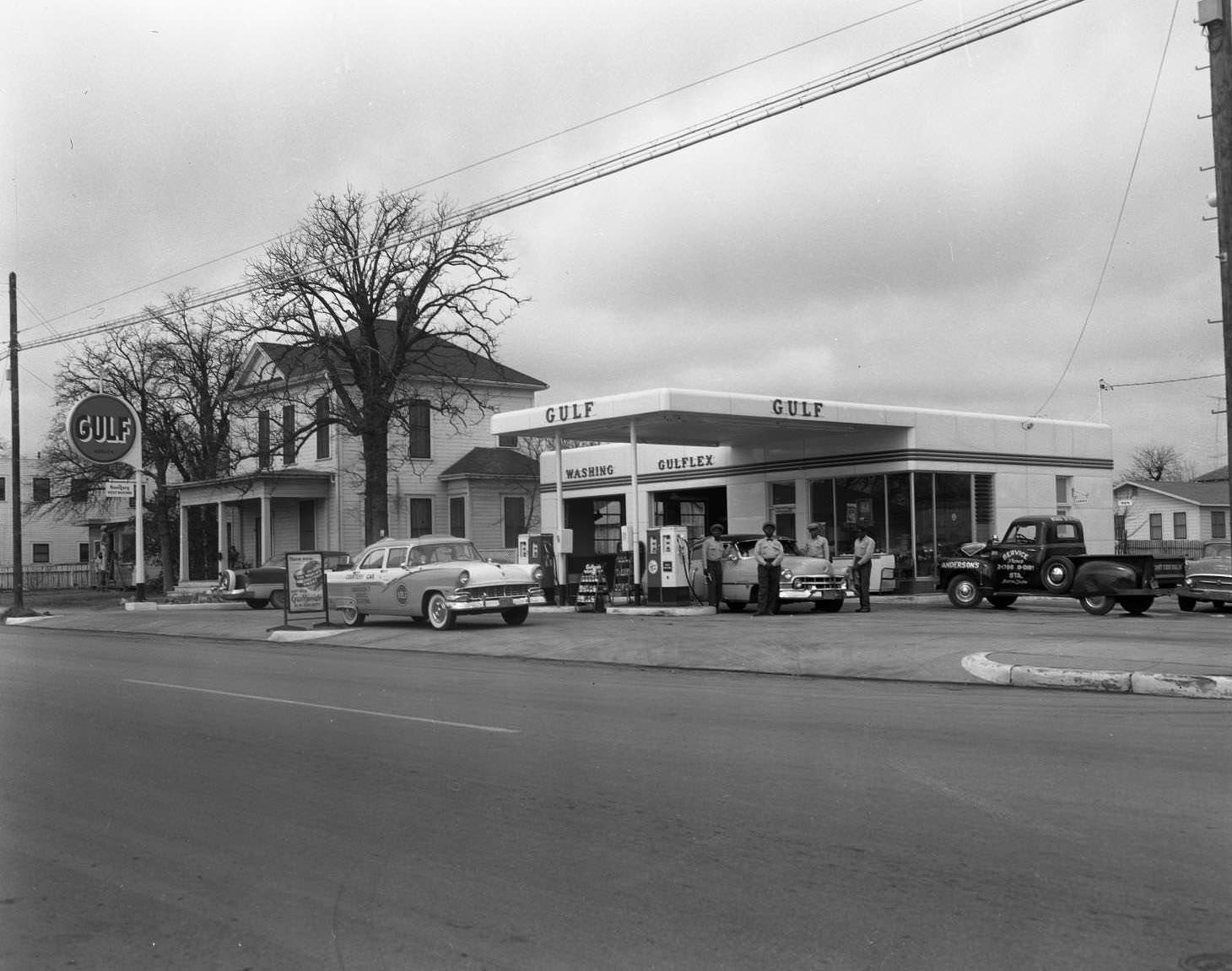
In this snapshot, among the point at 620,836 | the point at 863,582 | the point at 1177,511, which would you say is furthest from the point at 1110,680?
the point at 1177,511

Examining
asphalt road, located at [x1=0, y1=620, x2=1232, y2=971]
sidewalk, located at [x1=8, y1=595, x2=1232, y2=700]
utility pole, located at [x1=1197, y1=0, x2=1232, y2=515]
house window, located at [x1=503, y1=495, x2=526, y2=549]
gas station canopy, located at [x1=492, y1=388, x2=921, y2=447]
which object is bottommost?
sidewalk, located at [x1=8, y1=595, x2=1232, y2=700]

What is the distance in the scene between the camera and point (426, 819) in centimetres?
671

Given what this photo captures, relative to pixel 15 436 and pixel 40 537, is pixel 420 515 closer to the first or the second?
pixel 15 436

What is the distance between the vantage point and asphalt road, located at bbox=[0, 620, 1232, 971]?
15.6ft

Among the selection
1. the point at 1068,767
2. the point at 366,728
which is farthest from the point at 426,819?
the point at 1068,767

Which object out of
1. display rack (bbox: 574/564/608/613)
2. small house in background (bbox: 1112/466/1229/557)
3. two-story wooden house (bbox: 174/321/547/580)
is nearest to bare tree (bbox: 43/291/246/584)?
two-story wooden house (bbox: 174/321/547/580)

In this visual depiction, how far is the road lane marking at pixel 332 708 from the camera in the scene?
995 cm

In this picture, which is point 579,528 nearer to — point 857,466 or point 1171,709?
point 857,466

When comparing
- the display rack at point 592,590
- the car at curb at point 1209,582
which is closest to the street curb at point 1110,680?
the car at curb at point 1209,582

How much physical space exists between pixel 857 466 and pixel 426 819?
85.5 feet

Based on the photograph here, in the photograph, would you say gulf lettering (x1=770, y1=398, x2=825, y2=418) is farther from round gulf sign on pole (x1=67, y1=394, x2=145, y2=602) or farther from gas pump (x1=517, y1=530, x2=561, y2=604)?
round gulf sign on pole (x1=67, y1=394, x2=145, y2=602)

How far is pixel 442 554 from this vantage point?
22.3 metres

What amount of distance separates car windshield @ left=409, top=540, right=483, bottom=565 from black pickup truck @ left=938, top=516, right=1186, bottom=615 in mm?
10229

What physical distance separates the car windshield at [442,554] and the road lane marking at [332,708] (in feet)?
26.6
